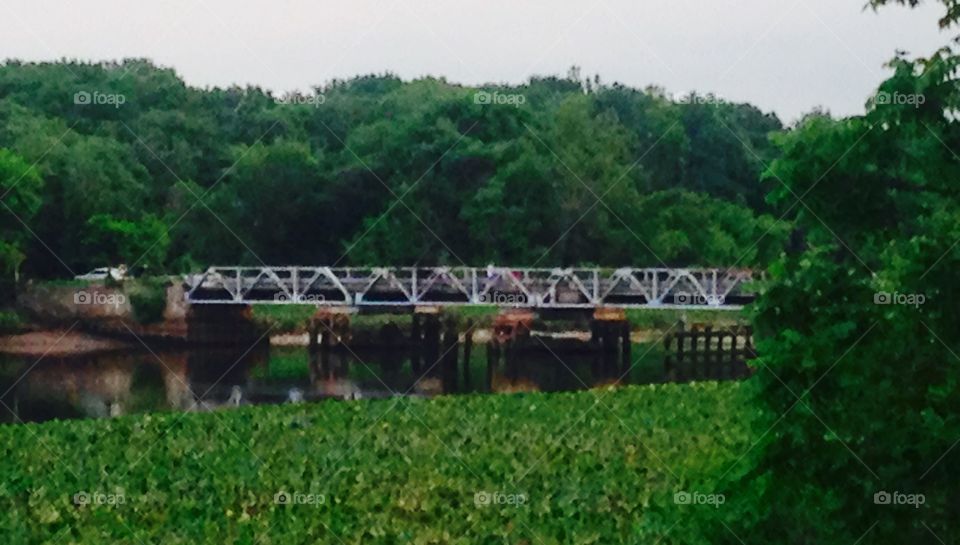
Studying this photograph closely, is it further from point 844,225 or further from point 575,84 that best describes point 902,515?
point 575,84

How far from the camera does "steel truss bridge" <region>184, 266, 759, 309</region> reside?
131 ft

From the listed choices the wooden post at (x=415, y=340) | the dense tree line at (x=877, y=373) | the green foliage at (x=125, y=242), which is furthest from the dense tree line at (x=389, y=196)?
the dense tree line at (x=877, y=373)

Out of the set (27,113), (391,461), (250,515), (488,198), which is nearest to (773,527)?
(250,515)

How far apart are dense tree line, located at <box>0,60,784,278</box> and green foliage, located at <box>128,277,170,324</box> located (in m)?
2.79

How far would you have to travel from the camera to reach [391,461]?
61.6ft

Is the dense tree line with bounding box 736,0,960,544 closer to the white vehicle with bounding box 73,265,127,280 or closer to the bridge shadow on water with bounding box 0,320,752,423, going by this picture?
the bridge shadow on water with bounding box 0,320,752,423

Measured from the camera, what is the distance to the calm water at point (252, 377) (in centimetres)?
3288

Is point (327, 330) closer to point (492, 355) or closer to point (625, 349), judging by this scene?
point (492, 355)

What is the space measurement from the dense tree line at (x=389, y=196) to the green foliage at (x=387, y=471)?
2231 cm

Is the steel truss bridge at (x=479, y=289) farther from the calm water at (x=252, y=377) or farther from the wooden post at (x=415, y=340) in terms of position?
the calm water at (x=252, y=377)

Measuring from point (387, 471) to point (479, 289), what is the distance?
26031 millimetres

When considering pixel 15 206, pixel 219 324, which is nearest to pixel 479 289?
pixel 219 324

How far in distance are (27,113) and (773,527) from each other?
50.1 metres

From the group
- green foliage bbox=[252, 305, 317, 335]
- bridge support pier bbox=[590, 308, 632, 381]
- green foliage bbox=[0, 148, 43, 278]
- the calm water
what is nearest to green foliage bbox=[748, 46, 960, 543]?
the calm water
